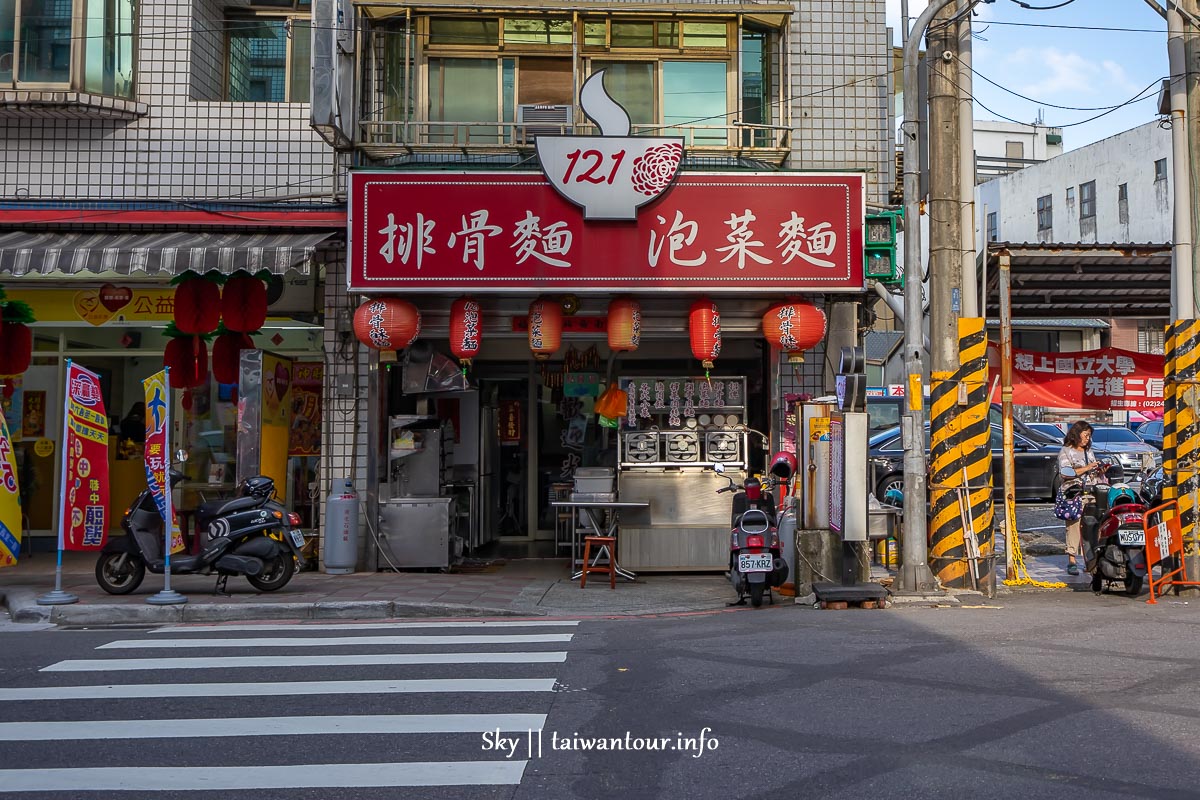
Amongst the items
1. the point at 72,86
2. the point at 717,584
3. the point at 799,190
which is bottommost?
the point at 717,584

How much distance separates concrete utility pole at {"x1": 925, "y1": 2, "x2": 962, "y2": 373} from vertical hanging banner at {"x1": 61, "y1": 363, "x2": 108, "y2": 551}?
8801 millimetres

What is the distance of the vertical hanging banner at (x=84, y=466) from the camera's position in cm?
1107

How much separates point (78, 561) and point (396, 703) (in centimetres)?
1012

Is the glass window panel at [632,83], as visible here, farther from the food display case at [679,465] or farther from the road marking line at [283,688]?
the road marking line at [283,688]

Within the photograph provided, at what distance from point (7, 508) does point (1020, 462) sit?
17.2m

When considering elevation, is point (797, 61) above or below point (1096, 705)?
above

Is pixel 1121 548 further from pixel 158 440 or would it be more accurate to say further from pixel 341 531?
pixel 158 440

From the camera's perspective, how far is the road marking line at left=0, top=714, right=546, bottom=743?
20.0 ft

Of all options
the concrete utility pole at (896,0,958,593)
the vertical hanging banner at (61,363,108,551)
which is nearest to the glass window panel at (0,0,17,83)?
the vertical hanging banner at (61,363,108,551)

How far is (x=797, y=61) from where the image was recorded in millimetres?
14469

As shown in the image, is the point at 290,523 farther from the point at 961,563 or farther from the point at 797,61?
the point at 797,61

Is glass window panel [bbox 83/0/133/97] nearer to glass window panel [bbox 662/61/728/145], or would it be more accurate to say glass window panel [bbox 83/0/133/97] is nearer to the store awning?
the store awning

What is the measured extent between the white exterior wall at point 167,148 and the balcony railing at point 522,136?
36.0 inches

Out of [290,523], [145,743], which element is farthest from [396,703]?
[290,523]
